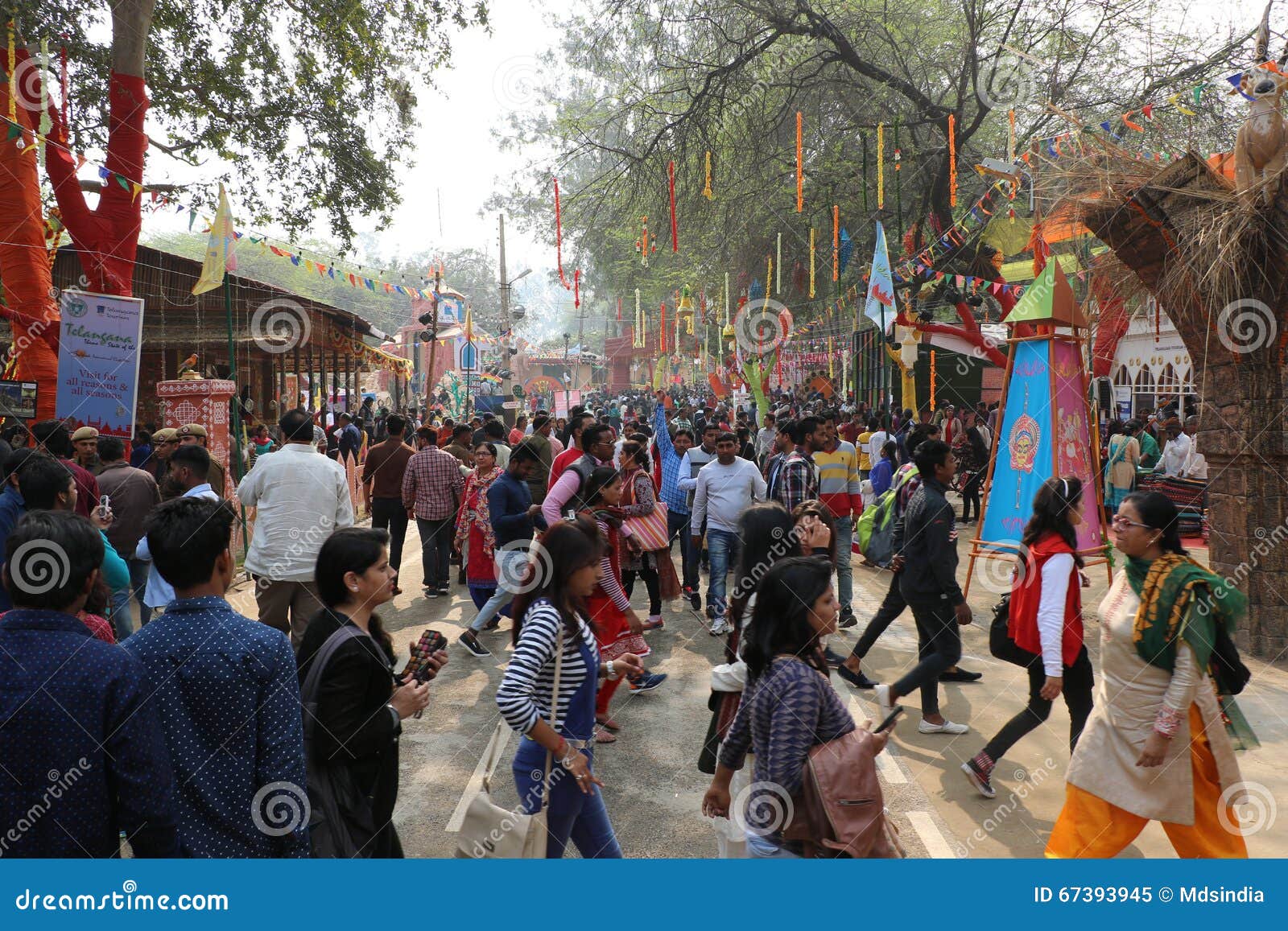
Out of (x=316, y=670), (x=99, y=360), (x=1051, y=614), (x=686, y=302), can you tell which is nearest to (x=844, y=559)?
(x=1051, y=614)

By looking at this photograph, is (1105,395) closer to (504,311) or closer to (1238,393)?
(1238,393)

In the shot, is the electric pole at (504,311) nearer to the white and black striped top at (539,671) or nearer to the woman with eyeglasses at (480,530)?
the woman with eyeglasses at (480,530)

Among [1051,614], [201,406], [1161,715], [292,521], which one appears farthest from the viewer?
[201,406]

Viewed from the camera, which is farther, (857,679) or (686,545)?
(686,545)

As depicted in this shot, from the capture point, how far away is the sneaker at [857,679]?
644 centimetres

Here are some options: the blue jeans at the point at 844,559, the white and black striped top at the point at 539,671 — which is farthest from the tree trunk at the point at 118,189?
the white and black striped top at the point at 539,671

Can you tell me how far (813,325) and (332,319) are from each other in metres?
17.7

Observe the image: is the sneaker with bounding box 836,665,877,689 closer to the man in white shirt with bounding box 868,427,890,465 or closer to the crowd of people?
the crowd of people

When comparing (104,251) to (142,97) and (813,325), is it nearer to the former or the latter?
(142,97)

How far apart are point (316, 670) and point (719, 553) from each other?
5.18 m

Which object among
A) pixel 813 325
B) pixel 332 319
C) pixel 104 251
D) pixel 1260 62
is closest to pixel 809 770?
pixel 1260 62

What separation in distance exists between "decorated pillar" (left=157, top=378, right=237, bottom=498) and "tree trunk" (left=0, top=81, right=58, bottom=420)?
3.90ft

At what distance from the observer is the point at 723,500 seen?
7.54m

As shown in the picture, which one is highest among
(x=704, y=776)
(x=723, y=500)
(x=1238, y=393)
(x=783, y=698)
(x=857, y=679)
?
(x=1238, y=393)
